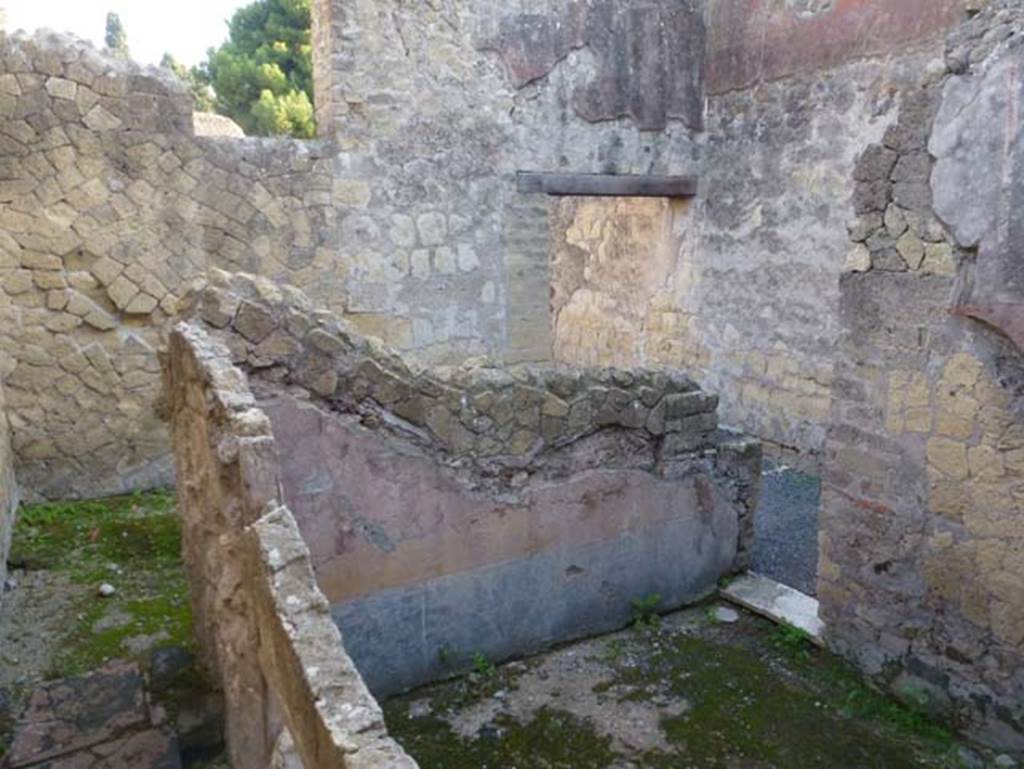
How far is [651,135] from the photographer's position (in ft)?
23.9

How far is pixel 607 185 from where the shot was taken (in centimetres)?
714

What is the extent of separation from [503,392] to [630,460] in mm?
819

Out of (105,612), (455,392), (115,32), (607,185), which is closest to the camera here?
(455,392)

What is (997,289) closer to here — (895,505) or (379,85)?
(895,505)

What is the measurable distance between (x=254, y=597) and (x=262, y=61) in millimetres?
14042

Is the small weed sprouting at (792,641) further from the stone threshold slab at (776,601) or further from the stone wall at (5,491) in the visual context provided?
the stone wall at (5,491)

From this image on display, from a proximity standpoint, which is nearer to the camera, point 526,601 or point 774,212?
point 526,601

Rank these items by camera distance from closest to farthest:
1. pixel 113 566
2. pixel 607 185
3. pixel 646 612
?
pixel 646 612 → pixel 113 566 → pixel 607 185

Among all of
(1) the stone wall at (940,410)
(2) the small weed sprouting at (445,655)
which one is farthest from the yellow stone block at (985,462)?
(2) the small weed sprouting at (445,655)

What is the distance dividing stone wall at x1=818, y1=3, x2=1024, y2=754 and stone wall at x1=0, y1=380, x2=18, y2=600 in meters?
4.14

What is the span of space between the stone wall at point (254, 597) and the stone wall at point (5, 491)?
5.61 feet

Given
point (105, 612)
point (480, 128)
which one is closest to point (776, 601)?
point (105, 612)

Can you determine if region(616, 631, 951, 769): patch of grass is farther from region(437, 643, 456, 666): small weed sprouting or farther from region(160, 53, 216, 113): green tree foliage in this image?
region(160, 53, 216, 113): green tree foliage

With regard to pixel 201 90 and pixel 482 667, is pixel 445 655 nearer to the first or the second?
pixel 482 667
